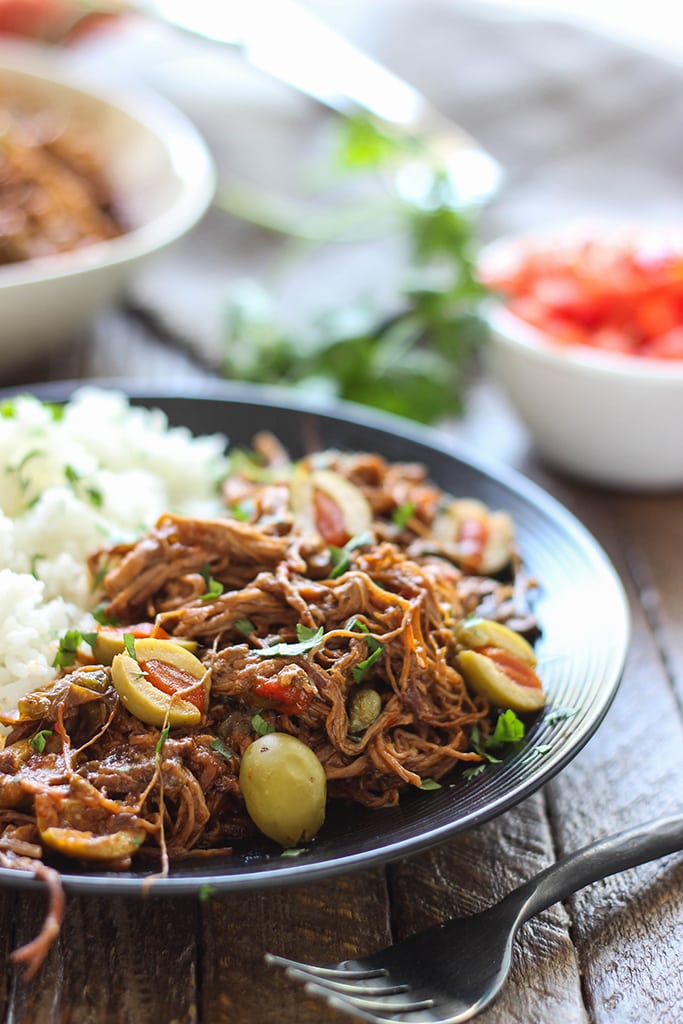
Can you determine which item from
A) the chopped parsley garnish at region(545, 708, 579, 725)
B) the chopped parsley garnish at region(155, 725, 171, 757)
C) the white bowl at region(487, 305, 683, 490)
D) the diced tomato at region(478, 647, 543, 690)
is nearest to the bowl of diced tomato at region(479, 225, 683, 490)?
the white bowl at region(487, 305, 683, 490)

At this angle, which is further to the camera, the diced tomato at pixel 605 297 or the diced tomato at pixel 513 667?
the diced tomato at pixel 605 297

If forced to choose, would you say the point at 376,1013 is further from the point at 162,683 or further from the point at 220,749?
the point at 162,683

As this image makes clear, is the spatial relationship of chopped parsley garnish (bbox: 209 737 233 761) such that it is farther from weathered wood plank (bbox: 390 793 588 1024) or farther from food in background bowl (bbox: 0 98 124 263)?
food in background bowl (bbox: 0 98 124 263)

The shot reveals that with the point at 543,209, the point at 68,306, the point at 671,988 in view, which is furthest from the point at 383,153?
the point at 671,988

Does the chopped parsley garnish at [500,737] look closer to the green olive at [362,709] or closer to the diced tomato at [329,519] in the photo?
the green olive at [362,709]

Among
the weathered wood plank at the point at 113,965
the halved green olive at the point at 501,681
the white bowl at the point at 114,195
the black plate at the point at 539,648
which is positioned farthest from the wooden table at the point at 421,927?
the white bowl at the point at 114,195
